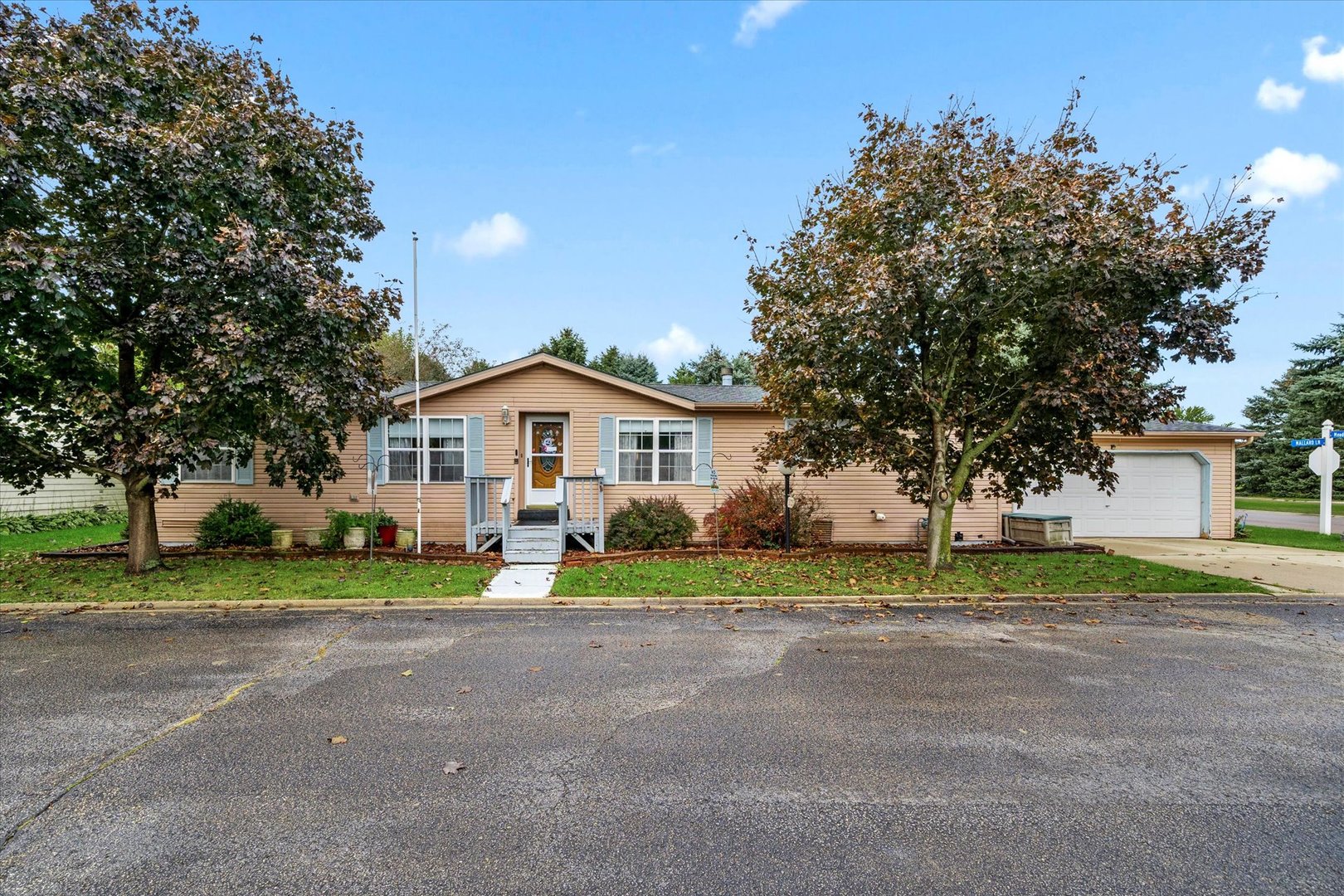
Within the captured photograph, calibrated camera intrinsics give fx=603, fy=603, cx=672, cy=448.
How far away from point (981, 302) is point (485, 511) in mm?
9290

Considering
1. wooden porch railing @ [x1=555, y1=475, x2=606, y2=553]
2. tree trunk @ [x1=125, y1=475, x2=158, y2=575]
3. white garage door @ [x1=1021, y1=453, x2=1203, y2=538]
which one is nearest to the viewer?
tree trunk @ [x1=125, y1=475, x2=158, y2=575]

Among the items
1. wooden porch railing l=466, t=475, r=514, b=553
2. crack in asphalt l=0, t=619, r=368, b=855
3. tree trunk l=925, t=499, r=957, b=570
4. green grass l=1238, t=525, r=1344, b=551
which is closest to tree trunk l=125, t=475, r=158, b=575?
wooden porch railing l=466, t=475, r=514, b=553

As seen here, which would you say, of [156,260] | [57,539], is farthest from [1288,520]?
[57,539]

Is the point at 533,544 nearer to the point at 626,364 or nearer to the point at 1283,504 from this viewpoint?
the point at 626,364

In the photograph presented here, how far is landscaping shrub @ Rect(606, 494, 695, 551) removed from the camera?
37.2 feet

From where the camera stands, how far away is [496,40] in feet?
49.0

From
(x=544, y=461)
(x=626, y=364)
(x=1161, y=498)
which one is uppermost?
(x=626, y=364)

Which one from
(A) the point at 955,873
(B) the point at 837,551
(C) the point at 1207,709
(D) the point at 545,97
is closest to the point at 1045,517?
(B) the point at 837,551

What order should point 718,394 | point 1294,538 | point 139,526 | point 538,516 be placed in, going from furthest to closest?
point 1294,538
point 718,394
point 538,516
point 139,526

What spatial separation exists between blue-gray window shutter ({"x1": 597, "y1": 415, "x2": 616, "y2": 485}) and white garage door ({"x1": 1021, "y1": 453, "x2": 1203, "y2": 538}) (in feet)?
35.4

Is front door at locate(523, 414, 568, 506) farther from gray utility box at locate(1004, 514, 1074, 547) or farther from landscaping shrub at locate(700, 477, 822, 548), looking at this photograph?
gray utility box at locate(1004, 514, 1074, 547)

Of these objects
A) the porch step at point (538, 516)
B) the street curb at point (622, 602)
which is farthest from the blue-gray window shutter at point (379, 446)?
the street curb at point (622, 602)

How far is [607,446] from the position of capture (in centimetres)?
1238

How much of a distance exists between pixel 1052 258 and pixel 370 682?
8919 millimetres
